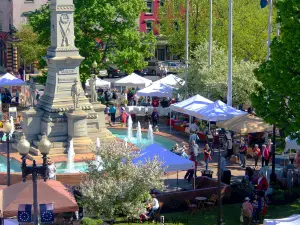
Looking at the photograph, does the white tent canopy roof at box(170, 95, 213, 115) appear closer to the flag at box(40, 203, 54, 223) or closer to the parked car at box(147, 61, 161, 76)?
the flag at box(40, 203, 54, 223)

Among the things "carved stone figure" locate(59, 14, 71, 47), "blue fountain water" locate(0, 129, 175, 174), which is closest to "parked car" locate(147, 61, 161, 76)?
"blue fountain water" locate(0, 129, 175, 174)

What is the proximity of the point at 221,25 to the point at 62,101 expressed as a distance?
21.9 m

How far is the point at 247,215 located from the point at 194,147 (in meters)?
7.97

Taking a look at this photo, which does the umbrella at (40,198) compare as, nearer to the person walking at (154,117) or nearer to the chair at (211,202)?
the chair at (211,202)

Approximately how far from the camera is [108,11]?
43.5 m

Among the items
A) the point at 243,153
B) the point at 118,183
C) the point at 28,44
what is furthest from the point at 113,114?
the point at 28,44

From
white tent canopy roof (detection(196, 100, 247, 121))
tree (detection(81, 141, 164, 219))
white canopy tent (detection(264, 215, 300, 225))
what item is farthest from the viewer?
white tent canopy roof (detection(196, 100, 247, 121))

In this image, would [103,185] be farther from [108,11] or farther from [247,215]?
[108,11]

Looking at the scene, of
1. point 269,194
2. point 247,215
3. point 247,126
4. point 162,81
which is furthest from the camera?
point 162,81

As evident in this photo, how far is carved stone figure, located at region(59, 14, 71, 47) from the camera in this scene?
33.6 metres

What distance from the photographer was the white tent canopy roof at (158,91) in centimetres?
4384

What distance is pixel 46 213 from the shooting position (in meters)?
20.4

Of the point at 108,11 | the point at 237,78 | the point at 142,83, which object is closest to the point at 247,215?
the point at 237,78

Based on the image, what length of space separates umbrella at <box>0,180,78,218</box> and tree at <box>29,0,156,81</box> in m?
23.8
